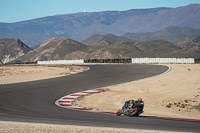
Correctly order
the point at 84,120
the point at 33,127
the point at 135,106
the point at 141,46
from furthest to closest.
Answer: the point at 141,46
the point at 135,106
the point at 84,120
the point at 33,127

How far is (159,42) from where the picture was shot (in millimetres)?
181500

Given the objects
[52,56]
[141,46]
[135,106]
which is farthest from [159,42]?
[135,106]

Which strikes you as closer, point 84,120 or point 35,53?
point 84,120

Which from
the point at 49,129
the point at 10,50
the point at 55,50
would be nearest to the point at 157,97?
the point at 49,129

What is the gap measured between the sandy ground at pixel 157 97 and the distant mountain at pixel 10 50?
16074 cm

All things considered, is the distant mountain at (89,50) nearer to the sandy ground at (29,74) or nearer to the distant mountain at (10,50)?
the distant mountain at (10,50)

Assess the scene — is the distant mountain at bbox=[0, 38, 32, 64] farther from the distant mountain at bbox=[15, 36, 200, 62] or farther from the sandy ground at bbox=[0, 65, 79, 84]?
the sandy ground at bbox=[0, 65, 79, 84]

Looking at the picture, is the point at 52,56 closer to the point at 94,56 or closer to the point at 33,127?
the point at 94,56

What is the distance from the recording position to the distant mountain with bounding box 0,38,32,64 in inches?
7274

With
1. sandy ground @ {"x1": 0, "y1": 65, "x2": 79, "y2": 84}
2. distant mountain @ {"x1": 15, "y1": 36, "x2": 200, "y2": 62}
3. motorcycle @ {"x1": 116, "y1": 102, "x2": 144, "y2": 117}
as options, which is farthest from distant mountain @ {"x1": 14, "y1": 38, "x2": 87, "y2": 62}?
motorcycle @ {"x1": 116, "y1": 102, "x2": 144, "y2": 117}

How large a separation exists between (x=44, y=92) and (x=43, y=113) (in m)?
8.57

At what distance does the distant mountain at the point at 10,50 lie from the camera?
7274 inches

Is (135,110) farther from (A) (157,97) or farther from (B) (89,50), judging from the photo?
(B) (89,50)

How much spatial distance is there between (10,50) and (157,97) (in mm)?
174608
